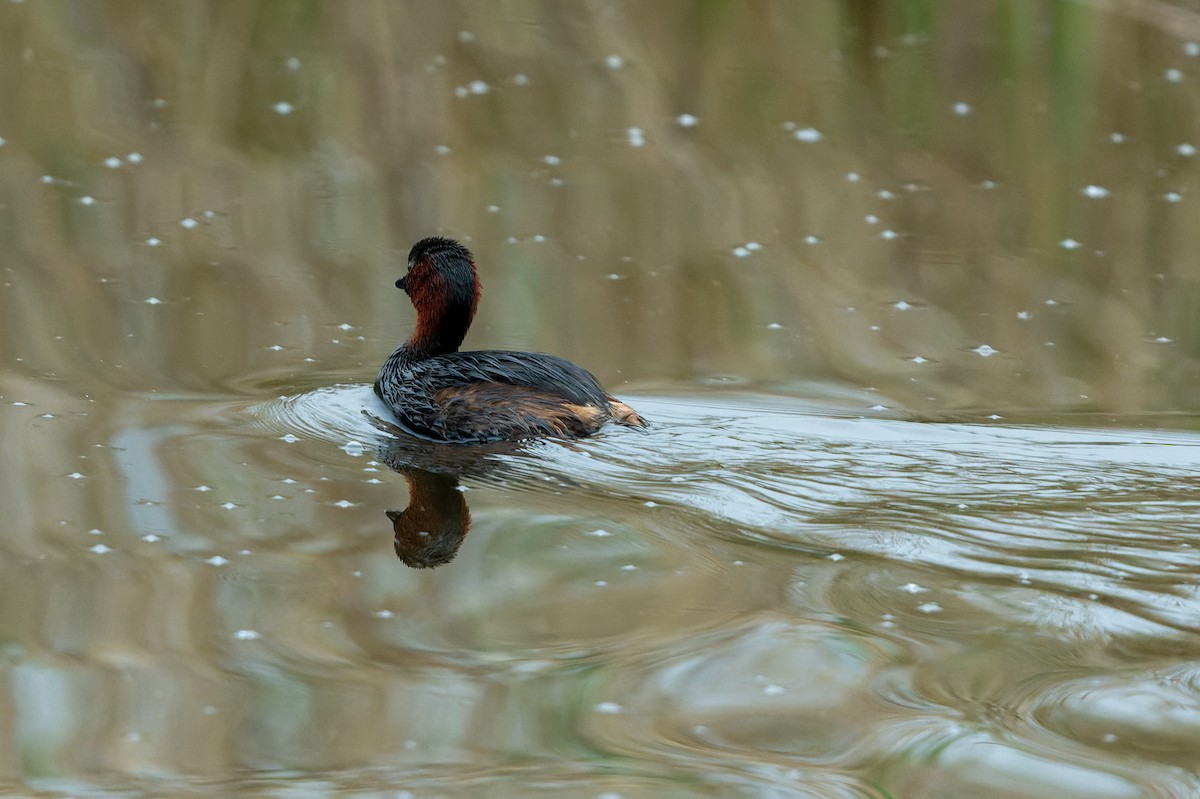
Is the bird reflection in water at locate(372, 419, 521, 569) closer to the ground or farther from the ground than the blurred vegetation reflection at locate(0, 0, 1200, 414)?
closer to the ground

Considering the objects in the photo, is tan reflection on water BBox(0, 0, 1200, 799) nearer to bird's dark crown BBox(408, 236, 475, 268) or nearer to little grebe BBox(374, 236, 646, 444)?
little grebe BBox(374, 236, 646, 444)

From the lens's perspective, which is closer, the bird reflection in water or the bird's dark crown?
Result: the bird reflection in water

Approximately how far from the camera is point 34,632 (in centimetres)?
462

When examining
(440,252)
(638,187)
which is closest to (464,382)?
(440,252)

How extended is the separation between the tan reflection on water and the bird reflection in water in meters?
0.03

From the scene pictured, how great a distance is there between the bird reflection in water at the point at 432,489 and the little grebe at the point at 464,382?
0.10 meters

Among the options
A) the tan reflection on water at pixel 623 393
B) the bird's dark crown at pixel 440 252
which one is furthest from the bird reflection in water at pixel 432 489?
the bird's dark crown at pixel 440 252

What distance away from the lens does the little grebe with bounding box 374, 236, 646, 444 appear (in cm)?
641

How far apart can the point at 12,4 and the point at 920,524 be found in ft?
28.5

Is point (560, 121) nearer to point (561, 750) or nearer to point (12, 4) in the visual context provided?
point (12, 4)

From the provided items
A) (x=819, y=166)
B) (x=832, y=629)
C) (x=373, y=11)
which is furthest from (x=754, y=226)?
(x=832, y=629)

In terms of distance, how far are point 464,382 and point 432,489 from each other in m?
0.83

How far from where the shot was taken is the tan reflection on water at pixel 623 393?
4203 mm

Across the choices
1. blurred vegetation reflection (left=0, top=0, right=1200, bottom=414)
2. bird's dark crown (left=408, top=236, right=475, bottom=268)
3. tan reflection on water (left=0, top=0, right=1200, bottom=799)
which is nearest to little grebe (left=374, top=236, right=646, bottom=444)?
bird's dark crown (left=408, top=236, right=475, bottom=268)
